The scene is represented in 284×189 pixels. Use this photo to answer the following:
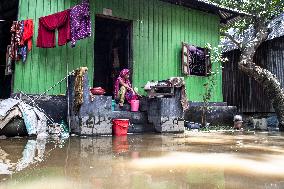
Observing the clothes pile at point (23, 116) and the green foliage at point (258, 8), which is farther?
the green foliage at point (258, 8)

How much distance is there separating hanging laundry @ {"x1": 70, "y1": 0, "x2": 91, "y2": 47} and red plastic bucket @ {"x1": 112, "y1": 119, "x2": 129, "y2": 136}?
8.44 feet

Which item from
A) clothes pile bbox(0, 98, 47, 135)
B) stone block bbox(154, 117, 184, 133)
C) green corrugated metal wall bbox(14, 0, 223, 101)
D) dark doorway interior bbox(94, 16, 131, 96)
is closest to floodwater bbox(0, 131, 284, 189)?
clothes pile bbox(0, 98, 47, 135)

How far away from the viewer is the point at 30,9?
8.48 metres

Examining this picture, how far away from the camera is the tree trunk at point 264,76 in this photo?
11.9 metres

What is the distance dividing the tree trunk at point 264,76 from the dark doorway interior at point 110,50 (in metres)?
5.80

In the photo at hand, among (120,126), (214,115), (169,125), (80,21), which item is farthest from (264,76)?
(80,21)

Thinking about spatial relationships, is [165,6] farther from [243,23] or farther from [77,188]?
[77,188]

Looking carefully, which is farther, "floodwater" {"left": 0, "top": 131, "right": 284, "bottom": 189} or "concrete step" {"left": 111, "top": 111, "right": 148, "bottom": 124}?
"concrete step" {"left": 111, "top": 111, "right": 148, "bottom": 124}

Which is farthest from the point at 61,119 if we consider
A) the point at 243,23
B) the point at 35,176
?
the point at 243,23

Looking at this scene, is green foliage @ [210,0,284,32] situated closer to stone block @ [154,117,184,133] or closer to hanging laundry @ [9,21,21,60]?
stone block @ [154,117,184,133]

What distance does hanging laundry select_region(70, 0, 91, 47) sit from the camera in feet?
27.2

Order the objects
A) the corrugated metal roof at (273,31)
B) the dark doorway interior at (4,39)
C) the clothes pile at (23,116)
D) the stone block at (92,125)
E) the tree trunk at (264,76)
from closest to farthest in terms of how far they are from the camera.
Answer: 1. the clothes pile at (23,116)
2. the stone block at (92,125)
3. the dark doorway interior at (4,39)
4. the tree trunk at (264,76)
5. the corrugated metal roof at (273,31)

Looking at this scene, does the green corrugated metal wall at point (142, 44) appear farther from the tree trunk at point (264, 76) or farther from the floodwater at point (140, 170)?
the floodwater at point (140, 170)

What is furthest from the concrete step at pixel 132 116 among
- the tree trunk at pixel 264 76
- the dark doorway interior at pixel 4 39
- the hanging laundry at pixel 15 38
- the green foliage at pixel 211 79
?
the tree trunk at pixel 264 76
